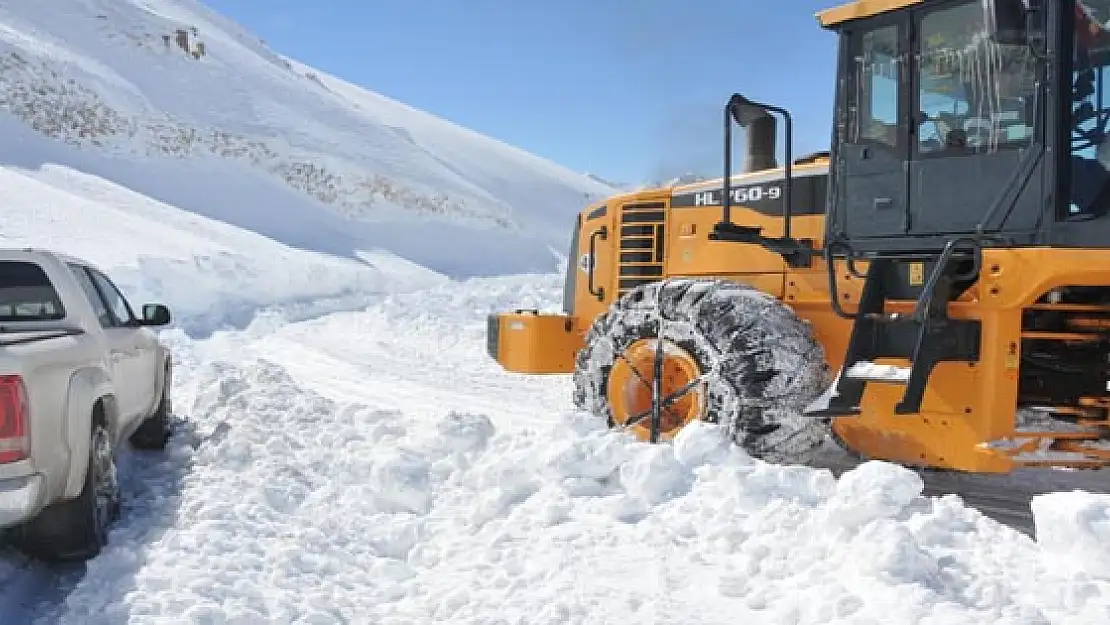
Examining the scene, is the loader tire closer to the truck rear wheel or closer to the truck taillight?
the truck rear wheel

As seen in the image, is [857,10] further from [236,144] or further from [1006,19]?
[236,144]

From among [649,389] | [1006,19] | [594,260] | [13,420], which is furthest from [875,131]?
[13,420]

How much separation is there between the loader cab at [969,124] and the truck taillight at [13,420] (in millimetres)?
4351

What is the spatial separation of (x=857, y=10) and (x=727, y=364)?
7.20 feet

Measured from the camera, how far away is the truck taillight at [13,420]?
3.56 meters

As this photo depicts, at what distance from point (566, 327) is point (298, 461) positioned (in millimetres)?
2950

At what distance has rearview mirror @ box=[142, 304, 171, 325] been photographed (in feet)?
20.2

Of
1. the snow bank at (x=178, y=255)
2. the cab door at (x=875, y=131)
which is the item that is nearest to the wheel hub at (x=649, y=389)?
the cab door at (x=875, y=131)

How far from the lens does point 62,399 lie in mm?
3957

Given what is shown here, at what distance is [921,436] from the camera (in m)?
4.94

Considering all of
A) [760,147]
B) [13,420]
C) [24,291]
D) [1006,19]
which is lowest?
[13,420]

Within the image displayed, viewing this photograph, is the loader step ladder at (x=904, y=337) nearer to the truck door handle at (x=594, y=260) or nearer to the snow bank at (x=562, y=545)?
the snow bank at (x=562, y=545)

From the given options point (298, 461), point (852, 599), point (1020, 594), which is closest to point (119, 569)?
point (298, 461)

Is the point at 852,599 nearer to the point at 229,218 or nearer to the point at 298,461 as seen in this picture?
the point at 298,461
